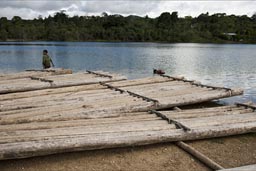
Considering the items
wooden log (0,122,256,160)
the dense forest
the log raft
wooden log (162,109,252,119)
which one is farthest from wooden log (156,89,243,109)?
the dense forest

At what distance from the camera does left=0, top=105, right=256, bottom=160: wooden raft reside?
620 cm

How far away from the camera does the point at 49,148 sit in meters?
6.15

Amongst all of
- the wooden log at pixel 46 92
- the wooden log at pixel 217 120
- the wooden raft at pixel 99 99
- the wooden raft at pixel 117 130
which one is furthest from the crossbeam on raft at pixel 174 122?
the wooden log at pixel 46 92

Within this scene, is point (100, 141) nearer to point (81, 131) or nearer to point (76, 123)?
point (81, 131)

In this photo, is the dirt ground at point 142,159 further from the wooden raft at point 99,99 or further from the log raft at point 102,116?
the wooden raft at point 99,99

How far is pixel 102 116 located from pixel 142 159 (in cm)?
223

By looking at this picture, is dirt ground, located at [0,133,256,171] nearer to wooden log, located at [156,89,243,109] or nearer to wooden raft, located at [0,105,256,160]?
wooden raft, located at [0,105,256,160]

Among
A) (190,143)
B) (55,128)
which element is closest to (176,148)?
A: (190,143)

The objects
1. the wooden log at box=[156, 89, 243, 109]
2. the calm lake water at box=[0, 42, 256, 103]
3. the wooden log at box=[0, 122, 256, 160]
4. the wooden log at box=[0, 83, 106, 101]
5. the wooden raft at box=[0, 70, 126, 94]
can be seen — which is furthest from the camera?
the calm lake water at box=[0, 42, 256, 103]

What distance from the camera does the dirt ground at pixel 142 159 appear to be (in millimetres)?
6312

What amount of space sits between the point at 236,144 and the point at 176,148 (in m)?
1.72

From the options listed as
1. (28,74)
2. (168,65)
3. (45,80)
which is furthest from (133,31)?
(45,80)

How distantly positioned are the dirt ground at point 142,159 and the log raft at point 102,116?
0.28 meters

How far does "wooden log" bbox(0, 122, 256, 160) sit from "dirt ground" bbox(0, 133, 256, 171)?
10.5 inches
